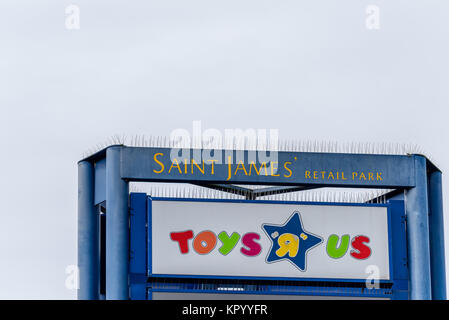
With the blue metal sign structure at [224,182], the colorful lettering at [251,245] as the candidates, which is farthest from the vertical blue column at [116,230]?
the colorful lettering at [251,245]

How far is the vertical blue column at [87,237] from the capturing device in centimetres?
4938

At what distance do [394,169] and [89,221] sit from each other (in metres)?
12.1

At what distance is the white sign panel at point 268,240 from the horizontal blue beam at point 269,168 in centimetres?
107

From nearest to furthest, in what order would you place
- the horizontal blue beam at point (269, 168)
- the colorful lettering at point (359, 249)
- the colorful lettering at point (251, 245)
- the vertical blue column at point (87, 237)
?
1. the horizontal blue beam at point (269, 168)
2. the colorful lettering at point (251, 245)
3. the colorful lettering at point (359, 249)
4. the vertical blue column at point (87, 237)

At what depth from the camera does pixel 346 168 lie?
1897 inches

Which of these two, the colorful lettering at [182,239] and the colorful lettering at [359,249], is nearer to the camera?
the colorful lettering at [182,239]

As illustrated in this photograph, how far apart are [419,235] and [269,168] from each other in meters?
6.47

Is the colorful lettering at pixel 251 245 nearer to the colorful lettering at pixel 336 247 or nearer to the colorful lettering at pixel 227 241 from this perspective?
the colorful lettering at pixel 227 241

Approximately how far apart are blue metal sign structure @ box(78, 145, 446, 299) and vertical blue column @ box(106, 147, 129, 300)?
0.12 feet

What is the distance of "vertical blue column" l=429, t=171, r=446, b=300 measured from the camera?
50562mm

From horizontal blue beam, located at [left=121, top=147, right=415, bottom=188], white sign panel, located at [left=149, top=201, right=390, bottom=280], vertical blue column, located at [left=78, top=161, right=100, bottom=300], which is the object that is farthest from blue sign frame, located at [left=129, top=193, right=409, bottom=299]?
vertical blue column, located at [left=78, top=161, right=100, bottom=300]
